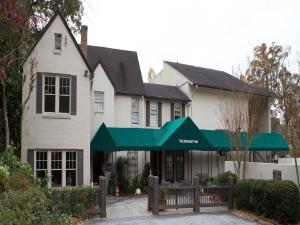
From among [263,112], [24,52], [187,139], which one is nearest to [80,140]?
[24,52]

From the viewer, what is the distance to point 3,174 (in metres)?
12.8

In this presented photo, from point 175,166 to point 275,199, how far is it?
13875mm

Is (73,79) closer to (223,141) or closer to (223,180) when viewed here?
(223,180)

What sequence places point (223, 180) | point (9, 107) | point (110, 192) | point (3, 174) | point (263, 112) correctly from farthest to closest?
1. point (263, 112)
2. point (110, 192)
3. point (9, 107)
4. point (223, 180)
5. point (3, 174)

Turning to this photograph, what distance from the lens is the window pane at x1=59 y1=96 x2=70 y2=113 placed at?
72.0ft

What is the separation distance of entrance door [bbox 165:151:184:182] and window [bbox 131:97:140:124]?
324cm

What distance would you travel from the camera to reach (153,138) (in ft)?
88.4

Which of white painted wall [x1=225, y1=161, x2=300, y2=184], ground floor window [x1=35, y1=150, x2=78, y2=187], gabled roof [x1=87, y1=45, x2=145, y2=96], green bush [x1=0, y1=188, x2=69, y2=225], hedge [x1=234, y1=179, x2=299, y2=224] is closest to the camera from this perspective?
green bush [x1=0, y1=188, x2=69, y2=225]

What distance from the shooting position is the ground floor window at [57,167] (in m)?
21.4

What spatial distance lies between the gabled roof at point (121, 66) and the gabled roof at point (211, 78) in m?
3.87

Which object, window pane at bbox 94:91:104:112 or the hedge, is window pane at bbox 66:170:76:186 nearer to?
window pane at bbox 94:91:104:112

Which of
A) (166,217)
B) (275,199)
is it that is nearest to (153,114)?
(166,217)

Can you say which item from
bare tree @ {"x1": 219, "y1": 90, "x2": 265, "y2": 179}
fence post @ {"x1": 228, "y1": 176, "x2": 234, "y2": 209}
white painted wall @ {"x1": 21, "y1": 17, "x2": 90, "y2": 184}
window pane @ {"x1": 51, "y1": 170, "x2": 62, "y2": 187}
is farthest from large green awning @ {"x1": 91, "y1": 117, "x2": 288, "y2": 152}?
fence post @ {"x1": 228, "y1": 176, "x2": 234, "y2": 209}

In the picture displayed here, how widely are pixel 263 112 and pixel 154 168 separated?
11.3 m
